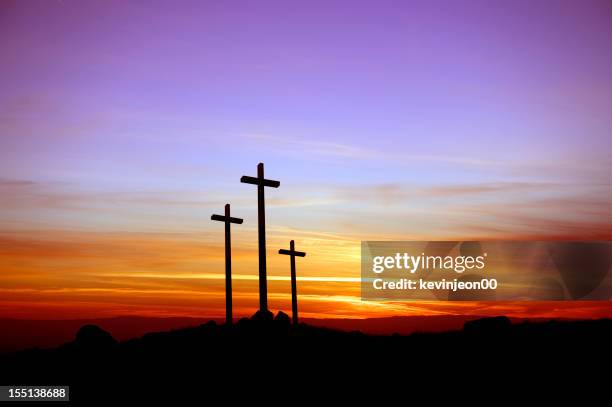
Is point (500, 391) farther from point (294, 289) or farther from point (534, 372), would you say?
point (294, 289)

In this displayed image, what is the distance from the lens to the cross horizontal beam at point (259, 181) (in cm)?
2756

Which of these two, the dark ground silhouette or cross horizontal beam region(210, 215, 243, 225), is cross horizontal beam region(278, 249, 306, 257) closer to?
cross horizontal beam region(210, 215, 243, 225)

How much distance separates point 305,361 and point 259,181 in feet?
28.6

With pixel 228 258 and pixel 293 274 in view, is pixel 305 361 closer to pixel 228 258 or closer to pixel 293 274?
pixel 228 258

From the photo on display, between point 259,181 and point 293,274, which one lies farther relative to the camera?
point 293,274

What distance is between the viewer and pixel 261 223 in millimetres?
27500

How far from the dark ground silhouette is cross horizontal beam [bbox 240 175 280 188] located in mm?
5305


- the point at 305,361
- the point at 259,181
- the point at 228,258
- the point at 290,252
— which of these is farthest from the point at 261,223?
the point at 290,252

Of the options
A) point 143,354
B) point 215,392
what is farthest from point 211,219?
point 215,392

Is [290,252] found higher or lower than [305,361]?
higher

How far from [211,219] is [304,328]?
7.79 metres

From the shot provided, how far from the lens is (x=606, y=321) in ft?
112

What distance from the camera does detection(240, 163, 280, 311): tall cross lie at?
2708cm

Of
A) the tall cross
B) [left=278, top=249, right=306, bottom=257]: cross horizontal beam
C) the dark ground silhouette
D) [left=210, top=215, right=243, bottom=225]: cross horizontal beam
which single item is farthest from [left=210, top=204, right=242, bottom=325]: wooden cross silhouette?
the tall cross
